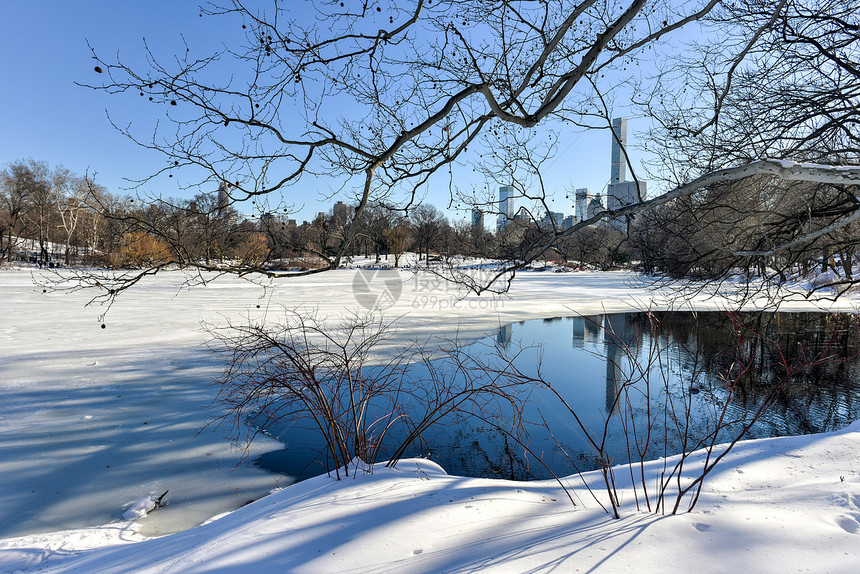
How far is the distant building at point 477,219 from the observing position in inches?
170

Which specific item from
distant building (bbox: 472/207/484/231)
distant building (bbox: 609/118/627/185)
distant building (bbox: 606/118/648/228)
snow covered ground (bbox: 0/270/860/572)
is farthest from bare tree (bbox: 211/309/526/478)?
distant building (bbox: 609/118/627/185)

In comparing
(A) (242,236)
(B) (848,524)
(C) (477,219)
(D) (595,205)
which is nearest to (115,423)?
(A) (242,236)

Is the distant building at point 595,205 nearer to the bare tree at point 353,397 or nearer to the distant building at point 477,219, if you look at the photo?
the distant building at point 477,219

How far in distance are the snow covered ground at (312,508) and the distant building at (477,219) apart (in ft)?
7.69

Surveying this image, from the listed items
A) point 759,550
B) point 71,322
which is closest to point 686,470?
point 759,550

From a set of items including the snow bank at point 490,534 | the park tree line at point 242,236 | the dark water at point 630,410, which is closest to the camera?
the snow bank at point 490,534

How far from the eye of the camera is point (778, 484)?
353cm

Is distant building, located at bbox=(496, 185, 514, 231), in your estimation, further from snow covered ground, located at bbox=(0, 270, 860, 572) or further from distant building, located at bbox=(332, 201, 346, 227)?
snow covered ground, located at bbox=(0, 270, 860, 572)

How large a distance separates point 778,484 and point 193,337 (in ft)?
35.9

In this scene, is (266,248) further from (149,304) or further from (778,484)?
(149,304)

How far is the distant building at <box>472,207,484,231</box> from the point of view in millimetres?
4320

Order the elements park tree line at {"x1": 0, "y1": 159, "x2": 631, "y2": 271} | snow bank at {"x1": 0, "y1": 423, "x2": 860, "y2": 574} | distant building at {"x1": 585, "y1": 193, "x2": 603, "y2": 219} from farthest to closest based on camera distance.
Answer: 1. distant building at {"x1": 585, "y1": 193, "x2": 603, "y2": 219}
2. park tree line at {"x1": 0, "y1": 159, "x2": 631, "y2": 271}
3. snow bank at {"x1": 0, "y1": 423, "x2": 860, "y2": 574}

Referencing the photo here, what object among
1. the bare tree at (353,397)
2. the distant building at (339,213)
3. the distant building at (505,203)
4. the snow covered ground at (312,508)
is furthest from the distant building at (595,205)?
the snow covered ground at (312,508)

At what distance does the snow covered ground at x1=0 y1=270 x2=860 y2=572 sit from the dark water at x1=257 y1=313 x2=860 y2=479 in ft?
1.50
